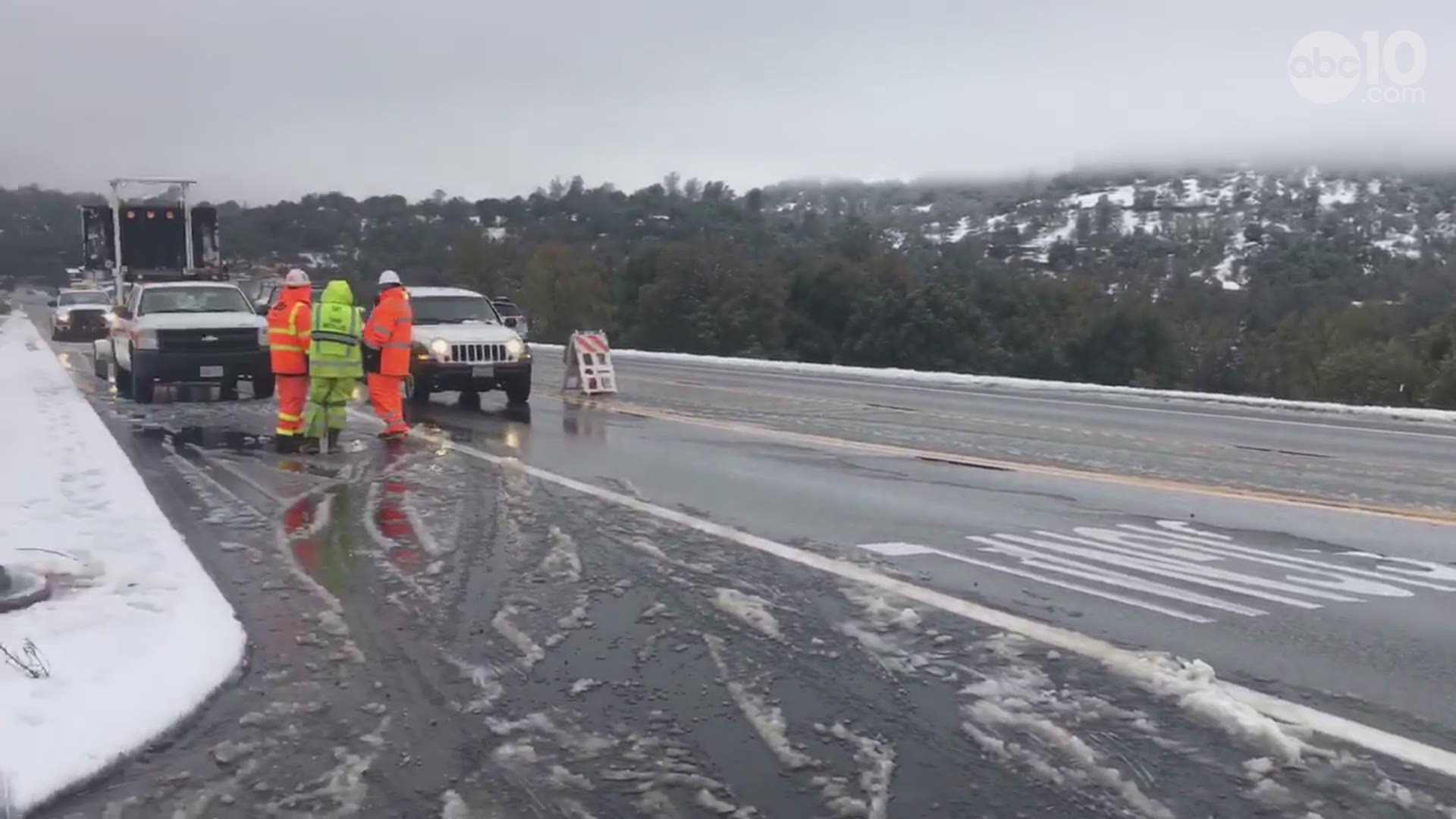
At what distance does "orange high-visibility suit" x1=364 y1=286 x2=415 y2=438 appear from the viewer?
13.3 metres

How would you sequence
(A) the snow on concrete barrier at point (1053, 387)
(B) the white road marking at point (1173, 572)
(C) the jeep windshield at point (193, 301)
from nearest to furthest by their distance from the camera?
(B) the white road marking at point (1173, 572) → (C) the jeep windshield at point (193, 301) → (A) the snow on concrete barrier at point (1053, 387)

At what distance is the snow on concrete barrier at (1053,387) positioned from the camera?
21828mm

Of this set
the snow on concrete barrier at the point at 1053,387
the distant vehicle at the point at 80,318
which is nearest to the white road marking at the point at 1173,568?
the snow on concrete barrier at the point at 1053,387

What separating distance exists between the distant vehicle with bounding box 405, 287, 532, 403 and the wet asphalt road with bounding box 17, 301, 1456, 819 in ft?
23.7

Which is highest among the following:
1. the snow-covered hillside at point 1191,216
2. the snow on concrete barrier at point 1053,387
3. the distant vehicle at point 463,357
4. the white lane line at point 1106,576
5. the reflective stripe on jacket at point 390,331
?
the snow-covered hillside at point 1191,216

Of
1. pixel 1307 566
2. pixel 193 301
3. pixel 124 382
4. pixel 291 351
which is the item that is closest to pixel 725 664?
pixel 1307 566

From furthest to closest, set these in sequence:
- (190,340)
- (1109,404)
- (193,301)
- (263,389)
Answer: (1109,404)
(263,389)
(193,301)
(190,340)

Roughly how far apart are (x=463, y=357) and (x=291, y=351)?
488cm

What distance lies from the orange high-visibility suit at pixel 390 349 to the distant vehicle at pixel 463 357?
389 cm

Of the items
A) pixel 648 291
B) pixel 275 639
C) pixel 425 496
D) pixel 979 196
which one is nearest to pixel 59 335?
pixel 648 291

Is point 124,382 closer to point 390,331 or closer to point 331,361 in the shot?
point 390,331

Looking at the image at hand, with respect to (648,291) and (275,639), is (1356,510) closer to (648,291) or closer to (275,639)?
(275,639)

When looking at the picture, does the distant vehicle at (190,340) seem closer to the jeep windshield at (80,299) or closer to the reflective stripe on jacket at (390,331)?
the reflective stripe on jacket at (390,331)

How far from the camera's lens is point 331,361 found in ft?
41.5
